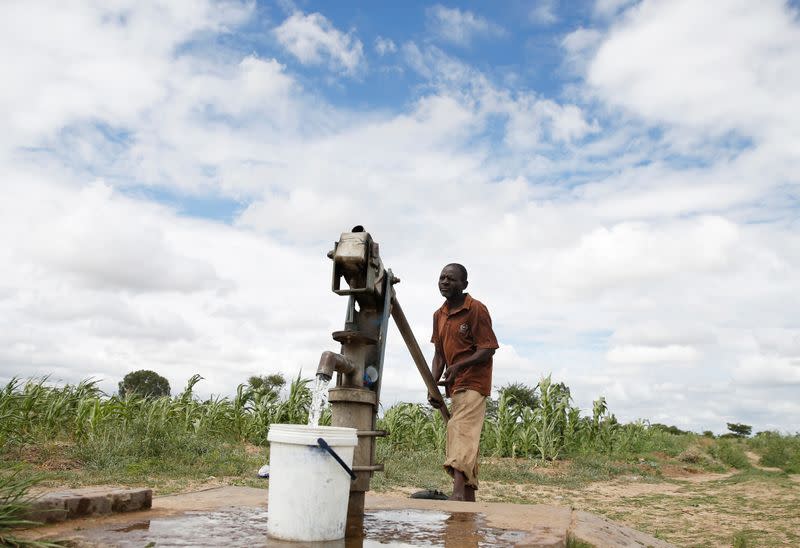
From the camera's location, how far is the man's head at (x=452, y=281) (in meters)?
4.34

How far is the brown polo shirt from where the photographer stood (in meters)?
4.25

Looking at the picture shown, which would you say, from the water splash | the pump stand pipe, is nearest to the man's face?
the pump stand pipe

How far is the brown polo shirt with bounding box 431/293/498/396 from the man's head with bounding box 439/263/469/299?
0.28 ft

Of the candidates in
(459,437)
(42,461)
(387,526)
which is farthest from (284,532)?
(42,461)

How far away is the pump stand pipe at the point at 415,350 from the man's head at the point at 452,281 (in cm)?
56

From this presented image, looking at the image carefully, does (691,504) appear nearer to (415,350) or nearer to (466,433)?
(466,433)

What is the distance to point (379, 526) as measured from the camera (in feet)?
9.17

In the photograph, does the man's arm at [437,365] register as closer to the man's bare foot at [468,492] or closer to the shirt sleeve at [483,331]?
the shirt sleeve at [483,331]

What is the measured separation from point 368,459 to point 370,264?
0.84 m

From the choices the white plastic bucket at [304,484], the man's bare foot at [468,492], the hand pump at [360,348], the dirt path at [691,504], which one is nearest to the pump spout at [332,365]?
the hand pump at [360,348]

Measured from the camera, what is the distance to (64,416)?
22.8ft

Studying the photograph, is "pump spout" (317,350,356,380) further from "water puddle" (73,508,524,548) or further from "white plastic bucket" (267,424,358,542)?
"water puddle" (73,508,524,548)

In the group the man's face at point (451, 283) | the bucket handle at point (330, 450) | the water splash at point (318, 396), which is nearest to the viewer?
the bucket handle at point (330, 450)

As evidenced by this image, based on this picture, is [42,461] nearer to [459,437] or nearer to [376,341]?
[459,437]
